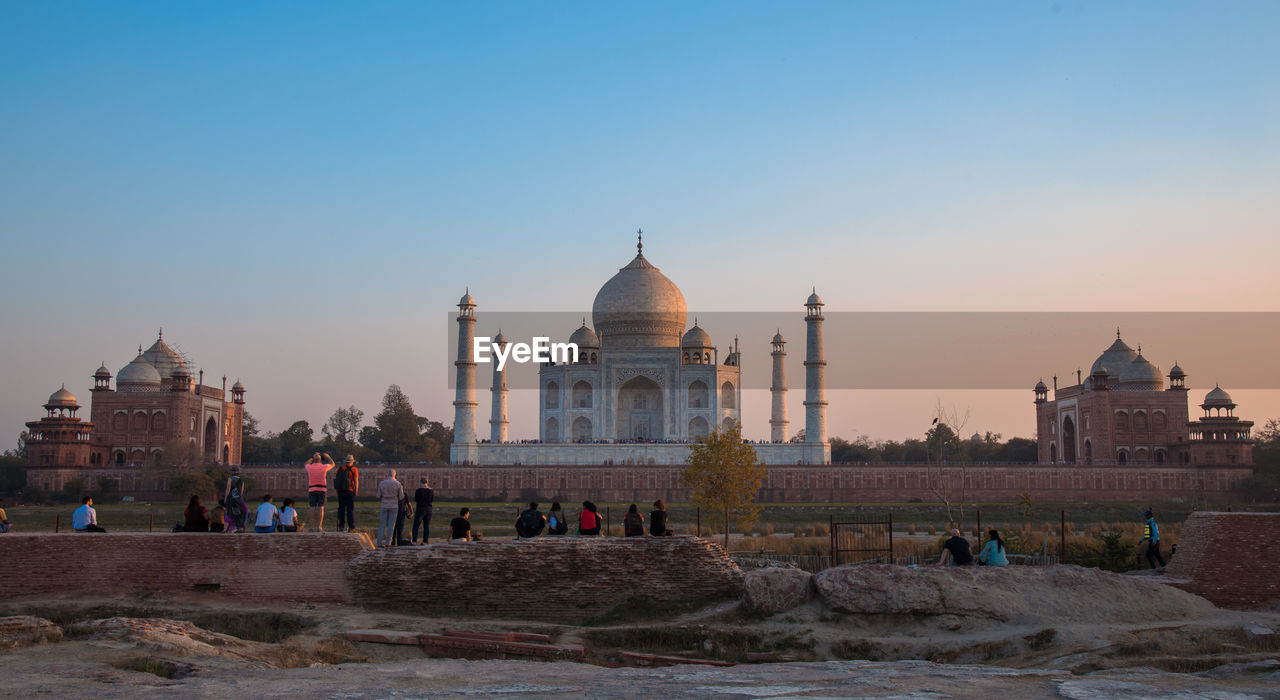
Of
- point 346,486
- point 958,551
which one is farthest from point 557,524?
point 958,551

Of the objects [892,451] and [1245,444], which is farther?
[892,451]

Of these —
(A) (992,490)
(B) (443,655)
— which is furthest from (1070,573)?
(A) (992,490)

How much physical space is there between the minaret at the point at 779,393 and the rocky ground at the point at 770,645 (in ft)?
139

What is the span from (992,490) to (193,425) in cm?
3806

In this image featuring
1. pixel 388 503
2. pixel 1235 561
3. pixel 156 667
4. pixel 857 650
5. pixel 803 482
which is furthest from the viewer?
pixel 803 482

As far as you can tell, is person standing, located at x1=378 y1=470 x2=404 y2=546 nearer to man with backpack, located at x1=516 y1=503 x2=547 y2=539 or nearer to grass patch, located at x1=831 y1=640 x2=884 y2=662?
man with backpack, located at x1=516 y1=503 x2=547 y2=539

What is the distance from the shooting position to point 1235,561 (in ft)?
48.2

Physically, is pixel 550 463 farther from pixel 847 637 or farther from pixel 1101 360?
pixel 847 637

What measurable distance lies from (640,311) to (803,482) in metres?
15.1

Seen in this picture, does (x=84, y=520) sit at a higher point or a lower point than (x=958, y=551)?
higher

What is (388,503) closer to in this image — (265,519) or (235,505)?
(265,519)

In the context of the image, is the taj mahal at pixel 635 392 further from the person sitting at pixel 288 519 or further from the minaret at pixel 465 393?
the person sitting at pixel 288 519

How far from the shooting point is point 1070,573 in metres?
14.2

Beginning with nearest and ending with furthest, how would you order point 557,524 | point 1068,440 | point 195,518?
1. point 195,518
2. point 557,524
3. point 1068,440
